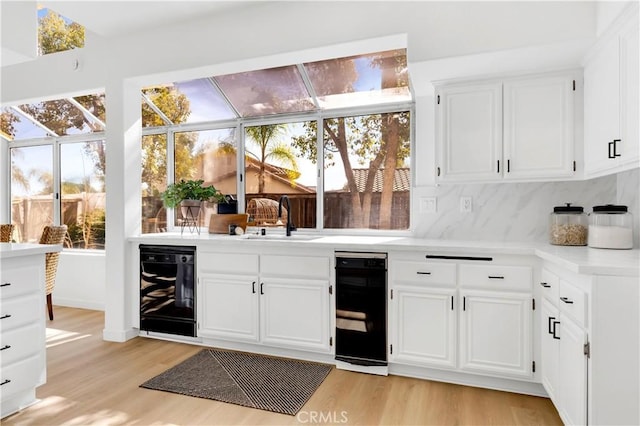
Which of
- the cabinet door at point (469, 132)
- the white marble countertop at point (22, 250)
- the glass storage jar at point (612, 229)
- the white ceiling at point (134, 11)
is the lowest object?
the white marble countertop at point (22, 250)

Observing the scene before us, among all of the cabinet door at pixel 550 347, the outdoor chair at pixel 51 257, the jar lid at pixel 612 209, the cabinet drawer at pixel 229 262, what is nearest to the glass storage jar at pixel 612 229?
the jar lid at pixel 612 209

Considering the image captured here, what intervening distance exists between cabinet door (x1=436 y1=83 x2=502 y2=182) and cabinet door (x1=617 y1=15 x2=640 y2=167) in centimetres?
73

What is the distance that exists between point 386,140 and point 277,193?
1.24 metres

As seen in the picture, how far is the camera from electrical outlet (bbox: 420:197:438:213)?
10.3 ft

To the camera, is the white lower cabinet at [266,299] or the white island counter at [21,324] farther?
the white lower cabinet at [266,299]

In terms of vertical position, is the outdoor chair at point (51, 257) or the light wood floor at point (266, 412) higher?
the outdoor chair at point (51, 257)

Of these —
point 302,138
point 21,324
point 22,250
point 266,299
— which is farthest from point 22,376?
point 302,138

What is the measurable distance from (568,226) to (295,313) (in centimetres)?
201

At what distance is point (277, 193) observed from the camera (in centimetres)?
389

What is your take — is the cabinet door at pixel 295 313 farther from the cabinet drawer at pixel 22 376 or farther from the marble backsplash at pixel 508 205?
the cabinet drawer at pixel 22 376

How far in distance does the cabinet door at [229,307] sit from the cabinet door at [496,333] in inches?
62.2

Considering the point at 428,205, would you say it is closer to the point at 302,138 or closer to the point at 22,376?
the point at 302,138

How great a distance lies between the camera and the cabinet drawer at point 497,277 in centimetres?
236

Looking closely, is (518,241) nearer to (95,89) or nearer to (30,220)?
(95,89)
